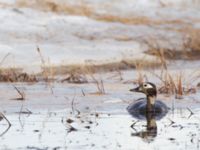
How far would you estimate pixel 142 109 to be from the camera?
8.87 m

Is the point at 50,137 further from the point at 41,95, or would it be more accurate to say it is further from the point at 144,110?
the point at 41,95

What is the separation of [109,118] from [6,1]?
8392mm

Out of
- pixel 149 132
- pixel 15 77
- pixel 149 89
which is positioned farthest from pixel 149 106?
pixel 15 77

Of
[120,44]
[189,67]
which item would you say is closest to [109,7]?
[120,44]

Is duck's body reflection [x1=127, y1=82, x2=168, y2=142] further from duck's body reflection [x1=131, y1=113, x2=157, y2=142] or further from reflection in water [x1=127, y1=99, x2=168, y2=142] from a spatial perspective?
duck's body reflection [x1=131, y1=113, x2=157, y2=142]

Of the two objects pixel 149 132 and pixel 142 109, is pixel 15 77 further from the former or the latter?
pixel 149 132

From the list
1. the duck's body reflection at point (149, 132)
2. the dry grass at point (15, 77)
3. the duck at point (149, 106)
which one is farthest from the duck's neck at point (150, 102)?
the dry grass at point (15, 77)

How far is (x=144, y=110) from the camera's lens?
8.89 m

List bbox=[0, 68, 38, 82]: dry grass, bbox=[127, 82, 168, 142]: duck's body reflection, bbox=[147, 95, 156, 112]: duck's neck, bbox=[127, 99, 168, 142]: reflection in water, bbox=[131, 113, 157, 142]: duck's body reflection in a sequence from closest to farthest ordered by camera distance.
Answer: bbox=[131, 113, 157, 142]: duck's body reflection, bbox=[127, 99, 168, 142]: reflection in water, bbox=[127, 82, 168, 142]: duck's body reflection, bbox=[147, 95, 156, 112]: duck's neck, bbox=[0, 68, 38, 82]: dry grass

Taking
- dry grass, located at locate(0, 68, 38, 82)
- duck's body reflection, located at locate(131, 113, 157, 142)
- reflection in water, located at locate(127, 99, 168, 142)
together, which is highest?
duck's body reflection, located at locate(131, 113, 157, 142)

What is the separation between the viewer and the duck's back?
8727mm

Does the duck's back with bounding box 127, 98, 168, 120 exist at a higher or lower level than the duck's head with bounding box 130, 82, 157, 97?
lower

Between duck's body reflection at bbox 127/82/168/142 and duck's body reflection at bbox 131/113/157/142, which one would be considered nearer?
duck's body reflection at bbox 131/113/157/142

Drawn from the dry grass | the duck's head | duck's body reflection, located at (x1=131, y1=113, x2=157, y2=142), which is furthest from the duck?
the dry grass
